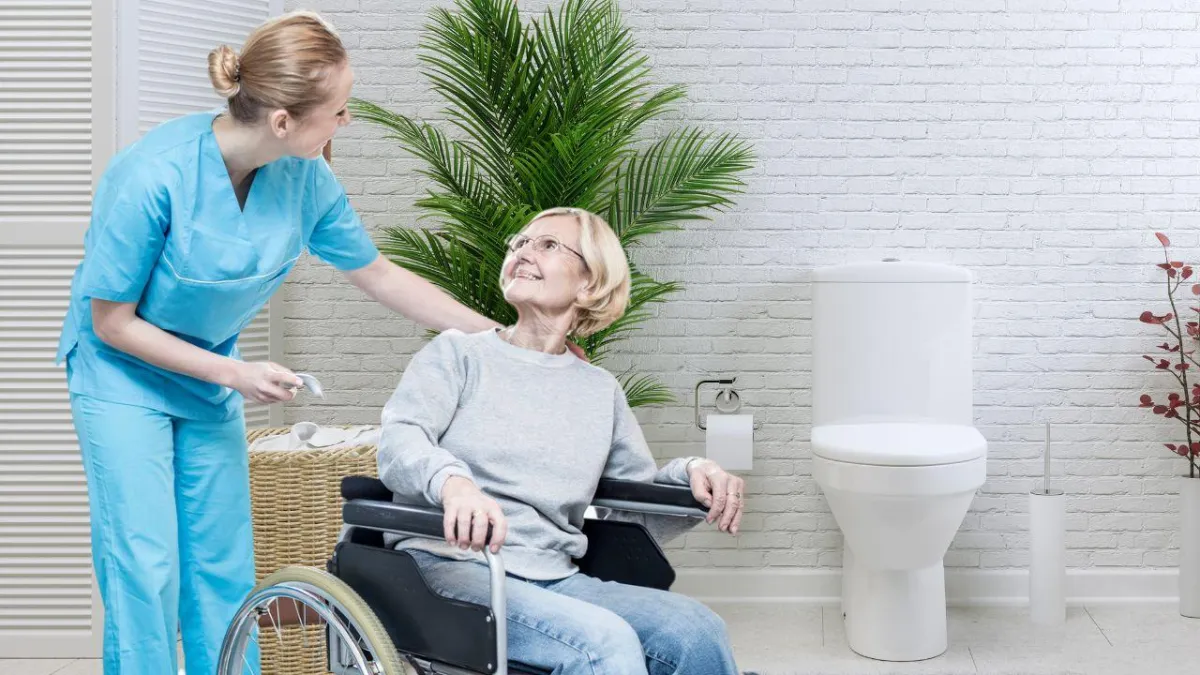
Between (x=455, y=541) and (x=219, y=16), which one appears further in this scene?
(x=219, y=16)

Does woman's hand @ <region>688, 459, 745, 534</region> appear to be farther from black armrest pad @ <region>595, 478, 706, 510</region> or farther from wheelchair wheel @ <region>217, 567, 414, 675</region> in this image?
wheelchair wheel @ <region>217, 567, 414, 675</region>

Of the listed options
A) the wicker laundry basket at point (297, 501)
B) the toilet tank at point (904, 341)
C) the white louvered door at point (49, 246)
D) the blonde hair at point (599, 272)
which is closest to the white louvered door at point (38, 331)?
the white louvered door at point (49, 246)

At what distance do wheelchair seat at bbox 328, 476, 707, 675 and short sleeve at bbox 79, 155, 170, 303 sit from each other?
0.41 m

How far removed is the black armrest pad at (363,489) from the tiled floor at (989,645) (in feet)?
4.47

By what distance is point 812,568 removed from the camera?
3.19m

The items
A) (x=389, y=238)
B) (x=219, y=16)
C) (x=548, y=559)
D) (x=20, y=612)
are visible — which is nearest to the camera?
(x=548, y=559)

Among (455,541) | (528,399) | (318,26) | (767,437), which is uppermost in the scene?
(318,26)

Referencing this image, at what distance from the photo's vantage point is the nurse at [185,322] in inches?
60.0

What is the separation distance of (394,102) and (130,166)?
1630mm

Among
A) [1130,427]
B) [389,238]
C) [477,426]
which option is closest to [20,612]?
[389,238]

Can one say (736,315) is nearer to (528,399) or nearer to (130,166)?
(528,399)

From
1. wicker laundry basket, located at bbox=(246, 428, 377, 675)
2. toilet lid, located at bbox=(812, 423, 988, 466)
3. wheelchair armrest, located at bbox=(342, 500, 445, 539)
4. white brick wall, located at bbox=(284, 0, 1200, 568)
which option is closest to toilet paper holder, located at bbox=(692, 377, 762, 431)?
white brick wall, located at bbox=(284, 0, 1200, 568)

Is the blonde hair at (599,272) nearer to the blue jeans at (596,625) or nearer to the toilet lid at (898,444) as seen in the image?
the blue jeans at (596,625)

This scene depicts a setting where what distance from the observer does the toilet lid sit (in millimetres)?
2480
